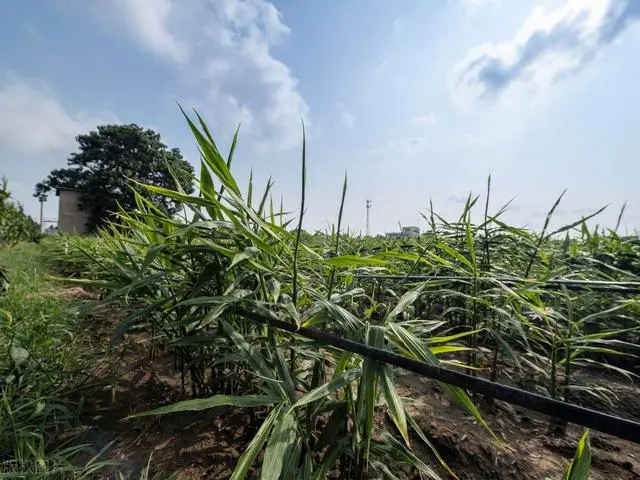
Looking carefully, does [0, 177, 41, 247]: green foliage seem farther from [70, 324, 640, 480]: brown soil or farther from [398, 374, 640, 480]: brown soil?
[398, 374, 640, 480]: brown soil

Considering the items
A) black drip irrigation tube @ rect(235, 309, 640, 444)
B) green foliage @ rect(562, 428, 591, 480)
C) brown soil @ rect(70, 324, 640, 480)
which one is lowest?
brown soil @ rect(70, 324, 640, 480)

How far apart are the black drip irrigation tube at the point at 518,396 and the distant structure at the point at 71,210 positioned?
23.0 meters

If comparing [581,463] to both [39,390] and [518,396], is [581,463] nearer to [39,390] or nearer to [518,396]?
[518,396]

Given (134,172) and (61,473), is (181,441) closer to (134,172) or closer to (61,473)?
(61,473)

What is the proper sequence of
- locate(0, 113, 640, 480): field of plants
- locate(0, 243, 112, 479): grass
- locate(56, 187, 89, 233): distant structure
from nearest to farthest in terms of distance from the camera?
locate(0, 113, 640, 480): field of plants → locate(0, 243, 112, 479): grass → locate(56, 187, 89, 233): distant structure

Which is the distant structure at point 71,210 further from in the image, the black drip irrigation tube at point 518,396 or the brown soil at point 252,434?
the black drip irrigation tube at point 518,396

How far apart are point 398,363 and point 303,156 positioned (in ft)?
1.46

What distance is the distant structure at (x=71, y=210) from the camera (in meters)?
18.7

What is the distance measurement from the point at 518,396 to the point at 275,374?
1.61ft

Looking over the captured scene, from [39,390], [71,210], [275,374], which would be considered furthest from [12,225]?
[71,210]

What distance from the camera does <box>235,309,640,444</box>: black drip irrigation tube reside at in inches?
14.1

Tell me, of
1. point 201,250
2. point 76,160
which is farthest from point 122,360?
point 76,160

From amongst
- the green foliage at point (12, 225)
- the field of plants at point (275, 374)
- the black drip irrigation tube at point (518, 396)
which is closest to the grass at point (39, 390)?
the field of plants at point (275, 374)

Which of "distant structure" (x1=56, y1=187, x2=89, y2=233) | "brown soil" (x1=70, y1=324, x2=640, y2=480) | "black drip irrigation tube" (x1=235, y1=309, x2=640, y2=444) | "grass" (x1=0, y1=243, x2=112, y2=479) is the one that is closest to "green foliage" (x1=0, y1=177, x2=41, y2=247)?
"grass" (x1=0, y1=243, x2=112, y2=479)
